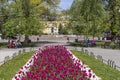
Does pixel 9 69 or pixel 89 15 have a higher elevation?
pixel 89 15

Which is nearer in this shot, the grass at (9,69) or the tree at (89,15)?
the grass at (9,69)

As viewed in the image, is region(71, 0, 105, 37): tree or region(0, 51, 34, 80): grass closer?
region(0, 51, 34, 80): grass

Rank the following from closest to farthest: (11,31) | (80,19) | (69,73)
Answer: (69,73) → (11,31) → (80,19)

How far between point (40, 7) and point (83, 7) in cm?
755

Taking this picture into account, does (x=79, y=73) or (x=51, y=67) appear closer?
(x=79, y=73)

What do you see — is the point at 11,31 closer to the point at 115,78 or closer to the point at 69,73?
the point at 115,78

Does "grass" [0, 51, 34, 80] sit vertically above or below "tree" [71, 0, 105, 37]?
below

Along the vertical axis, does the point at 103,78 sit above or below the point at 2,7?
below

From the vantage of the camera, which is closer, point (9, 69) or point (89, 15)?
point (9, 69)

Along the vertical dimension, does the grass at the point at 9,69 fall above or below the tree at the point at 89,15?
below

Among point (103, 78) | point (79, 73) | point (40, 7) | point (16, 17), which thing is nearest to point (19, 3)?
point (16, 17)

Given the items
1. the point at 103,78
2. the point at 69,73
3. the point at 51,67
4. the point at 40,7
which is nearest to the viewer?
the point at 69,73

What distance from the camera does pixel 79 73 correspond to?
11445 mm

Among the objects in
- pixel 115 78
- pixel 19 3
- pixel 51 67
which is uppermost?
pixel 19 3
